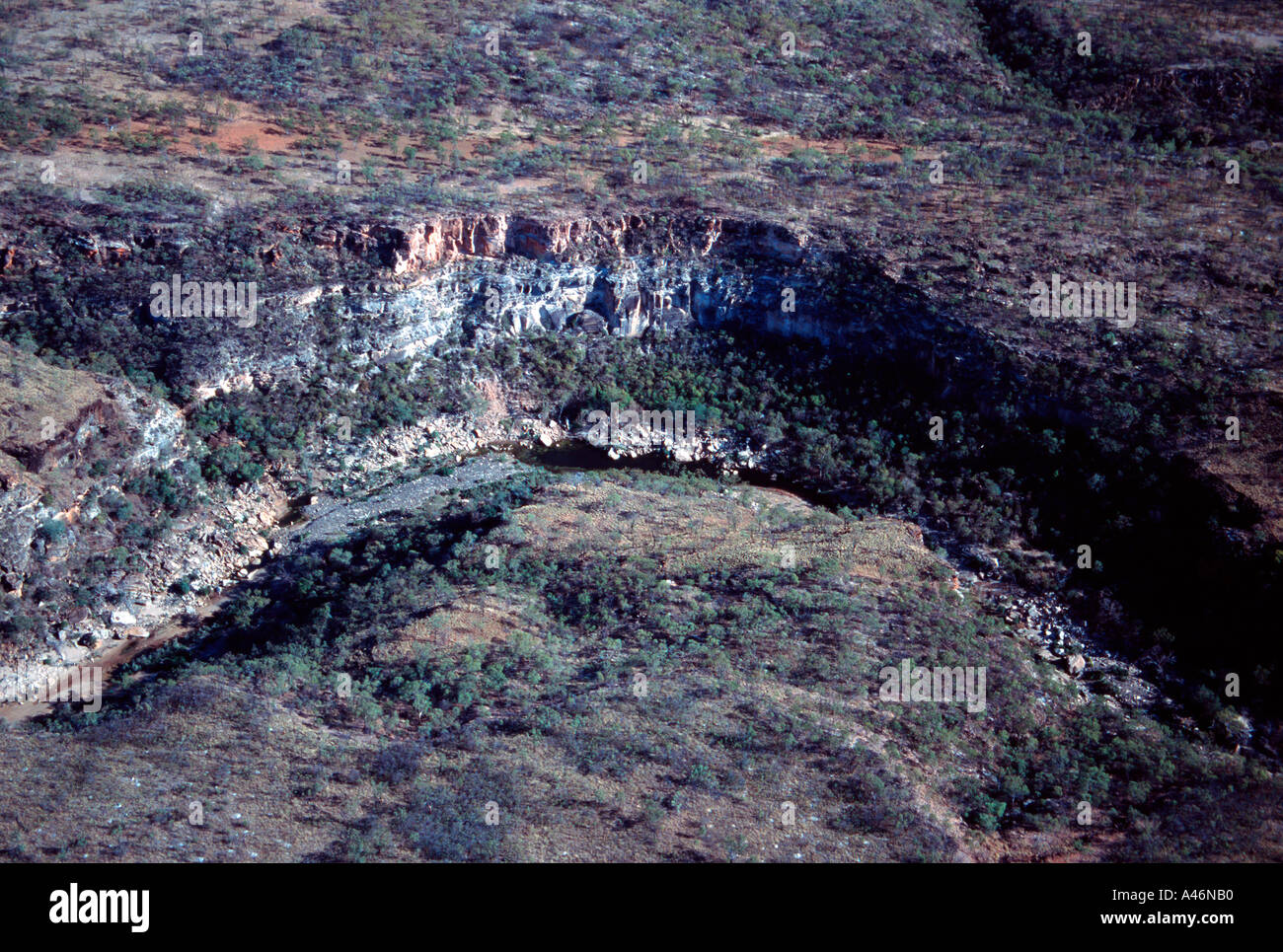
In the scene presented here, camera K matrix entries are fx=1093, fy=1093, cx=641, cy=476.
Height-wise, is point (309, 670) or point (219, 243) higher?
point (219, 243)

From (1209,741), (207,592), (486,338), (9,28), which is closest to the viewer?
(1209,741)

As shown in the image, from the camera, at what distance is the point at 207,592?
28.0 metres

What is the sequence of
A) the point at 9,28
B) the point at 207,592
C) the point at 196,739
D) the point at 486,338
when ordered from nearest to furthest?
the point at 196,739, the point at 207,592, the point at 486,338, the point at 9,28

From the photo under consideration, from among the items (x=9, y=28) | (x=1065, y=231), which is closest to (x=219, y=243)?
Answer: (x=9, y=28)

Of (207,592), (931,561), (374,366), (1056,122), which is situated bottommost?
(207,592)

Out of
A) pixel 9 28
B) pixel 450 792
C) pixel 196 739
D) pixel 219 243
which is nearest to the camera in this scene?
pixel 450 792

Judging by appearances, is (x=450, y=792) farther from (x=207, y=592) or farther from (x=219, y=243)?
(x=219, y=243)

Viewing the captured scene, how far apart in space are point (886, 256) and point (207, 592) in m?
23.0

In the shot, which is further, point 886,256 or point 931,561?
point 886,256

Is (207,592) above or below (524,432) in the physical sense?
below

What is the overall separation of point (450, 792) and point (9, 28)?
39.5 meters

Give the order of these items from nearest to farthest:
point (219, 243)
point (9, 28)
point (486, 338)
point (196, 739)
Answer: point (196, 739), point (219, 243), point (486, 338), point (9, 28)

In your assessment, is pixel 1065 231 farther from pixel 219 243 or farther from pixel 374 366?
pixel 219 243

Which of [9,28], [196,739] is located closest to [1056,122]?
[196,739]
